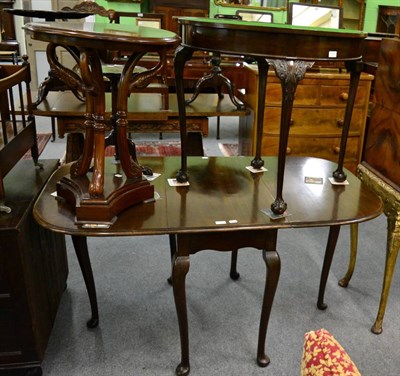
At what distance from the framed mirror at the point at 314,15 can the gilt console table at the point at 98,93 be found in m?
2.27

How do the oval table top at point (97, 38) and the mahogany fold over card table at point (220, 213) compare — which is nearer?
the oval table top at point (97, 38)

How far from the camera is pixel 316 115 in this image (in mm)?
3025

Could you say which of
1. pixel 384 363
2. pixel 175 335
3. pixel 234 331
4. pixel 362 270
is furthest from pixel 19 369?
pixel 362 270

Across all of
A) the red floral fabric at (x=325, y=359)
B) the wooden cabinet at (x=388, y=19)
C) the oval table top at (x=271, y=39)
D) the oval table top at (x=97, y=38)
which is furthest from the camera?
the wooden cabinet at (x=388, y=19)

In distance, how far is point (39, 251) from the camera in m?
1.65

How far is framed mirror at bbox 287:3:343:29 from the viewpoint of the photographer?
331 cm

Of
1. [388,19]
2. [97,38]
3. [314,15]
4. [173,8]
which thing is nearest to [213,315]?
[97,38]

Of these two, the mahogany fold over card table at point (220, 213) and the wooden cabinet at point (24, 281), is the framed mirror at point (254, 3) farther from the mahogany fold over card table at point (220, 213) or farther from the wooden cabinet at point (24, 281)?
the wooden cabinet at point (24, 281)

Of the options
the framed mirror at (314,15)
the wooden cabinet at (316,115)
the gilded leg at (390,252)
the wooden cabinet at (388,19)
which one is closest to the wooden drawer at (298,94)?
the wooden cabinet at (316,115)

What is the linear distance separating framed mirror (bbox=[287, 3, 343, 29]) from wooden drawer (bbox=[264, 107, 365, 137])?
2.51 ft

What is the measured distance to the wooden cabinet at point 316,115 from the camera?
9.64ft

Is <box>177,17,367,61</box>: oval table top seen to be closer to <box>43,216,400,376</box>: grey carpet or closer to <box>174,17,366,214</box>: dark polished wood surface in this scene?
<box>174,17,366,214</box>: dark polished wood surface

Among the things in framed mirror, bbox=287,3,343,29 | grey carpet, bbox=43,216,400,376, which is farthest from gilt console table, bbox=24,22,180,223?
framed mirror, bbox=287,3,343,29

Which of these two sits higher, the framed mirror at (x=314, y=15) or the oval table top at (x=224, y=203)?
the framed mirror at (x=314, y=15)
